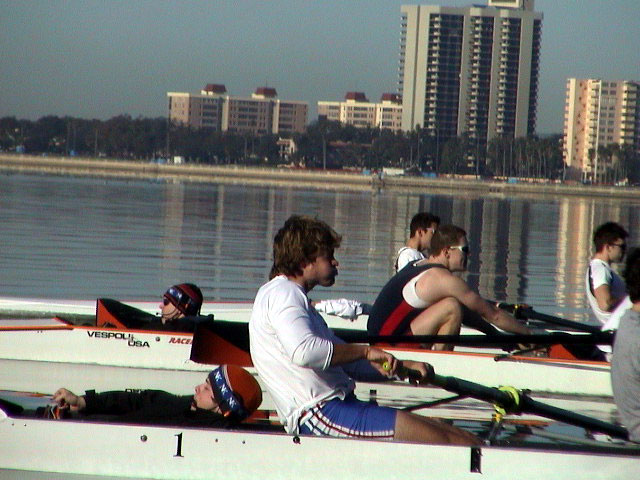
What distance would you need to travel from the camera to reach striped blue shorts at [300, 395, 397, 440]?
5.40 m

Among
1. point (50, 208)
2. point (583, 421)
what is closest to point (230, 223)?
point (50, 208)

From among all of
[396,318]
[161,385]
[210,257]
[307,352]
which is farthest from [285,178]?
[307,352]

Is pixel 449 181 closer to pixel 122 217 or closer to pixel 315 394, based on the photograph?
pixel 122 217

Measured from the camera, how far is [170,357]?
381 inches

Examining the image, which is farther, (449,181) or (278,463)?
(449,181)

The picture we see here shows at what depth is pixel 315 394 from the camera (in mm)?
5301

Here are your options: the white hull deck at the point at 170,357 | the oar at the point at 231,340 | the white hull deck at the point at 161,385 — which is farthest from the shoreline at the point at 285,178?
the oar at the point at 231,340

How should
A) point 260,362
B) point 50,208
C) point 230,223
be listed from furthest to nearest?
point 50,208
point 230,223
point 260,362

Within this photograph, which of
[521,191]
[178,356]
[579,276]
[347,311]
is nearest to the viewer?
[178,356]

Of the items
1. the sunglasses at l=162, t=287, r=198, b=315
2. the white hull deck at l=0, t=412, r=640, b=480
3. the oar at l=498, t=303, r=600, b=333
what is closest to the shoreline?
the oar at l=498, t=303, r=600, b=333

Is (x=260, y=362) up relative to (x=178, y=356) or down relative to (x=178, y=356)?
up

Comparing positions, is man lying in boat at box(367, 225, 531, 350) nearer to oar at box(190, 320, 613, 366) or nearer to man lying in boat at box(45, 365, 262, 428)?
oar at box(190, 320, 613, 366)

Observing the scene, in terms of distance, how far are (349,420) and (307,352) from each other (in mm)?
601

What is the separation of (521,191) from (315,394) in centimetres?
12718
